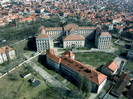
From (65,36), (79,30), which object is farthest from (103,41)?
(65,36)

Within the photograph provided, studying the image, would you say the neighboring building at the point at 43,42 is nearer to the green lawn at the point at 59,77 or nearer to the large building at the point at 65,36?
the large building at the point at 65,36

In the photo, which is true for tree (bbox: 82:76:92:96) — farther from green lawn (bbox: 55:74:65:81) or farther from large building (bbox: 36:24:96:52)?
large building (bbox: 36:24:96:52)

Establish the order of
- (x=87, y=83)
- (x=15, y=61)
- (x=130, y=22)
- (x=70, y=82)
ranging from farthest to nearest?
1. (x=130, y=22)
2. (x=15, y=61)
3. (x=70, y=82)
4. (x=87, y=83)

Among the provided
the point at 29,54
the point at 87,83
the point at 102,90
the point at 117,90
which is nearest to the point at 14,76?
the point at 29,54

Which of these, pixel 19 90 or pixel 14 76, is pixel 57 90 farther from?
pixel 14 76

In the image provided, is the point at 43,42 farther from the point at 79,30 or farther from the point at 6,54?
the point at 79,30
